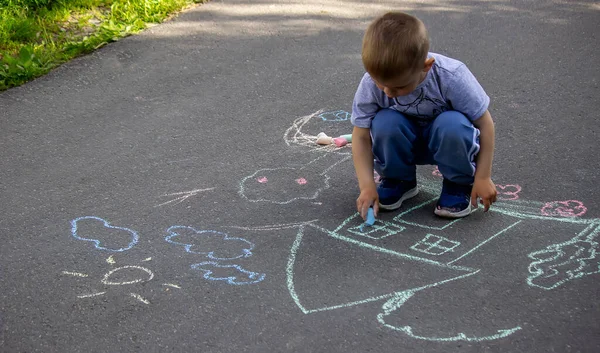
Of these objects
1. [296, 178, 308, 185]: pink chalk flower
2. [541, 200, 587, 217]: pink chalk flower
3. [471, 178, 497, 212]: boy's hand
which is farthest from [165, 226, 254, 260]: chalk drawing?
[541, 200, 587, 217]: pink chalk flower

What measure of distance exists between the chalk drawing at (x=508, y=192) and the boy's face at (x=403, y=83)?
71cm

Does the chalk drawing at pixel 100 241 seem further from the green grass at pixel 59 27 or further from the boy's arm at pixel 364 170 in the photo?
the green grass at pixel 59 27

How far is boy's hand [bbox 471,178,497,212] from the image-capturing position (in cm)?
304

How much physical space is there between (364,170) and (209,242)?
70cm

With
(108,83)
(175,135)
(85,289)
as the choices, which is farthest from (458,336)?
(108,83)

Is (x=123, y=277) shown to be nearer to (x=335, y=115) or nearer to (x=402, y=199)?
(x=402, y=199)

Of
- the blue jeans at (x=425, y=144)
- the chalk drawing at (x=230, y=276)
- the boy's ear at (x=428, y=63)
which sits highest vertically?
the boy's ear at (x=428, y=63)

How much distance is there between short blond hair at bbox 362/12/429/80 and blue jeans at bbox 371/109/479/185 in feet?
1.03

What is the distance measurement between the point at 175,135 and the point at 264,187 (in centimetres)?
81

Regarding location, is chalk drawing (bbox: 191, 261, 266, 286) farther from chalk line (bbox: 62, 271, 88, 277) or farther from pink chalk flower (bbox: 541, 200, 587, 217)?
pink chalk flower (bbox: 541, 200, 587, 217)

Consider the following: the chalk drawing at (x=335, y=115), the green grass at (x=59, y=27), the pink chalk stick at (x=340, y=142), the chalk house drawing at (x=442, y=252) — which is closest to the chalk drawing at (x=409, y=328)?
the chalk house drawing at (x=442, y=252)

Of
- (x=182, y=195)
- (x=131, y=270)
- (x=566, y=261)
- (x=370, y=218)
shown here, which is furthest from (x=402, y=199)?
(x=131, y=270)

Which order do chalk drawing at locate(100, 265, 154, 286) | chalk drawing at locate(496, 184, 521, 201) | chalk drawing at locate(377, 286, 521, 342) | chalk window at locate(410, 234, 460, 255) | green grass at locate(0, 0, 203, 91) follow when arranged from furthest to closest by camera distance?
green grass at locate(0, 0, 203, 91), chalk drawing at locate(496, 184, 521, 201), chalk window at locate(410, 234, 460, 255), chalk drawing at locate(100, 265, 154, 286), chalk drawing at locate(377, 286, 521, 342)

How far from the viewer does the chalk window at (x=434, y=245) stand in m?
2.97
